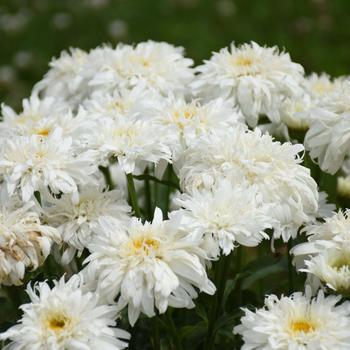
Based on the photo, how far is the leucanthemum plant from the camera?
1.35 m

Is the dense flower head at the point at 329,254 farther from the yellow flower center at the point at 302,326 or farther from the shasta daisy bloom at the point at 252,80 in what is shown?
the shasta daisy bloom at the point at 252,80

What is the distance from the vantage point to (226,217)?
55.9 inches

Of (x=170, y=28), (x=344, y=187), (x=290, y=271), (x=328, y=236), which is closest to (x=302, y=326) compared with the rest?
(x=328, y=236)

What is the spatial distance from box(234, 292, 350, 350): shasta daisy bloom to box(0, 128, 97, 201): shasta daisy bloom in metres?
0.42

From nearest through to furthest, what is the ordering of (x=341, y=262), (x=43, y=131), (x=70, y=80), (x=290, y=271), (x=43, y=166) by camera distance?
(x=341, y=262) → (x=43, y=166) → (x=290, y=271) → (x=43, y=131) → (x=70, y=80)

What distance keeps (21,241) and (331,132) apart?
670mm

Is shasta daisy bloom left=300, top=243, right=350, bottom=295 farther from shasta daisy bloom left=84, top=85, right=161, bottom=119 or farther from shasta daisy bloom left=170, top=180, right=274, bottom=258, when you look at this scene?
shasta daisy bloom left=84, top=85, right=161, bottom=119

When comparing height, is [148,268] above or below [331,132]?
below

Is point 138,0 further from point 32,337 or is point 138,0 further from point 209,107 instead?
point 32,337

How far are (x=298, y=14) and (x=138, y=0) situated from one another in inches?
41.7

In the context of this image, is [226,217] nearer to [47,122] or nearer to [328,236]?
[328,236]

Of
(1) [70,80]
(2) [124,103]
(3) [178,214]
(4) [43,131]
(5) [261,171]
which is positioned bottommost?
(3) [178,214]

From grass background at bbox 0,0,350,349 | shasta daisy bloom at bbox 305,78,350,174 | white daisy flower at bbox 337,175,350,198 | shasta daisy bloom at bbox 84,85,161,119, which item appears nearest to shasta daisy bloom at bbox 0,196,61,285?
shasta daisy bloom at bbox 84,85,161,119

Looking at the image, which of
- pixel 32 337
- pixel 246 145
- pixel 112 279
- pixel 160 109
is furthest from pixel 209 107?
pixel 32 337
